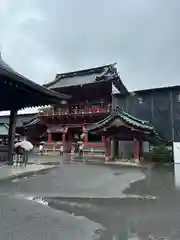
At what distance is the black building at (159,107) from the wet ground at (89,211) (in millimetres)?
13524

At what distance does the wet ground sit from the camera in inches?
174

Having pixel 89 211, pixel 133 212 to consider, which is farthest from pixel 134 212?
pixel 89 211

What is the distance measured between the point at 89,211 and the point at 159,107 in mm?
19066

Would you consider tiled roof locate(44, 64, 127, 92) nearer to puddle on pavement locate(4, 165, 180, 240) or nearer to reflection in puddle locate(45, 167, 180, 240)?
reflection in puddle locate(45, 167, 180, 240)

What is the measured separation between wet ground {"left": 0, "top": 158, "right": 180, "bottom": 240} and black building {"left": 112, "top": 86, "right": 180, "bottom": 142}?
44.4 ft

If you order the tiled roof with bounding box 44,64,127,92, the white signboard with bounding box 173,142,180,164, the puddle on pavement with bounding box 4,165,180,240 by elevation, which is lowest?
the puddle on pavement with bounding box 4,165,180,240

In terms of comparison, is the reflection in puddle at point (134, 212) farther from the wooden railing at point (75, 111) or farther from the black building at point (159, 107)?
the wooden railing at point (75, 111)

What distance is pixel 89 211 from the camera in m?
5.88

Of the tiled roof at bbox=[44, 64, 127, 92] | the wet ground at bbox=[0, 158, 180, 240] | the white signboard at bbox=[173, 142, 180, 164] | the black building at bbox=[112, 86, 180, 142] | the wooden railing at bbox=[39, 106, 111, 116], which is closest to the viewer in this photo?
the wet ground at bbox=[0, 158, 180, 240]

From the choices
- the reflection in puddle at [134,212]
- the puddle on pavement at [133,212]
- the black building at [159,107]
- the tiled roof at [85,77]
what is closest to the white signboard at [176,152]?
the black building at [159,107]

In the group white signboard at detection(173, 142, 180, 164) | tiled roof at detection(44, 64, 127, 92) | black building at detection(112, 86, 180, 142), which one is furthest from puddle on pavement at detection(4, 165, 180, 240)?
tiled roof at detection(44, 64, 127, 92)

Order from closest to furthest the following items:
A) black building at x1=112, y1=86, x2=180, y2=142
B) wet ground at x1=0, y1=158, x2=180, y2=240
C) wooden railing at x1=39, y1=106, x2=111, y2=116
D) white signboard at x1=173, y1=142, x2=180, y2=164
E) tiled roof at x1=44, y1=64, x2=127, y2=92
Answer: wet ground at x1=0, y1=158, x2=180, y2=240
white signboard at x1=173, y1=142, x2=180, y2=164
black building at x1=112, y1=86, x2=180, y2=142
wooden railing at x1=39, y1=106, x2=111, y2=116
tiled roof at x1=44, y1=64, x2=127, y2=92

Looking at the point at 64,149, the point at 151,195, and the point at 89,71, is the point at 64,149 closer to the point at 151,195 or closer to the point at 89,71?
the point at 89,71

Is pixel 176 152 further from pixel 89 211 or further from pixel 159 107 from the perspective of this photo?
pixel 89 211
